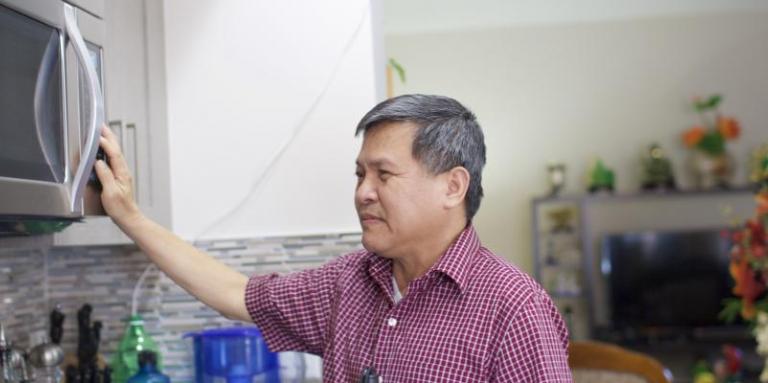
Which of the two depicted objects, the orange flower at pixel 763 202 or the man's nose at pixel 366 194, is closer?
the man's nose at pixel 366 194

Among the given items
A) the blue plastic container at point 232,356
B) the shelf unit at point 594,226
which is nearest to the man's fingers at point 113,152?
the blue plastic container at point 232,356

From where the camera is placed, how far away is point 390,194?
1.35 m

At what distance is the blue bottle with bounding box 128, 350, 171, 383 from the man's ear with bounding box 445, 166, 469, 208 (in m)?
0.87

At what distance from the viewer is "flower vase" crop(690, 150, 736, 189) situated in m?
5.59

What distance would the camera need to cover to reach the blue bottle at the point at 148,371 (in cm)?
187

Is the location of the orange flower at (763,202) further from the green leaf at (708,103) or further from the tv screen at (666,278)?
the green leaf at (708,103)

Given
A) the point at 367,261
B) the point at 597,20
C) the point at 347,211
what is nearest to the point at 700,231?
the point at 597,20

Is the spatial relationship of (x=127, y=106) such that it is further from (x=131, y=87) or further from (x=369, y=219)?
(x=369, y=219)

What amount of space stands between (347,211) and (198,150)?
0.40 m

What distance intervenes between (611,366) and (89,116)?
4.39 feet

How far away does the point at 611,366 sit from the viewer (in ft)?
6.66

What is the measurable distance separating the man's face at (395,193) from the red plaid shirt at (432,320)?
0.24 feet

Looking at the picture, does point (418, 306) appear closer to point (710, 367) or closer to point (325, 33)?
point (325, 33)

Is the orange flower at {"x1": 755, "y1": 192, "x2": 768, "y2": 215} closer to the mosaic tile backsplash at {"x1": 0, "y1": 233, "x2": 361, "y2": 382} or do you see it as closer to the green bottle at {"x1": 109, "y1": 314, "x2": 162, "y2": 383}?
the mosaic tile backsplash at {"x1": 0, "y1": 233, "x2": 361, "y2": 382}
